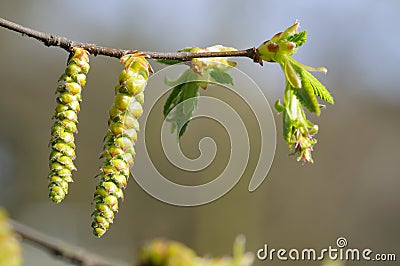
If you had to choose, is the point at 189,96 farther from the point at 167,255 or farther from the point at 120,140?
the point at 167,255

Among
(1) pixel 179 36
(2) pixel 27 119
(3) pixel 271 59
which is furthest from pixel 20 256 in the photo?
(1) pixel 179 36

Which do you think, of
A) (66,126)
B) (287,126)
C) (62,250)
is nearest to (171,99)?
(287,126)

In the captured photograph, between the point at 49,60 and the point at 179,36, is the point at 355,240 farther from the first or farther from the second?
the point at 49,60

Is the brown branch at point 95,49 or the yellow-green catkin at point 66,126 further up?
the brown branch at point 95,49

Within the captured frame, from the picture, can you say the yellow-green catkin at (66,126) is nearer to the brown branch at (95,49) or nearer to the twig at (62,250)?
the brown branch at (95,49)

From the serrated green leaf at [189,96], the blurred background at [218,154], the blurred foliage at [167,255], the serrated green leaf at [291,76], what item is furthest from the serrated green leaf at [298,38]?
the blurred background at [218,154]
